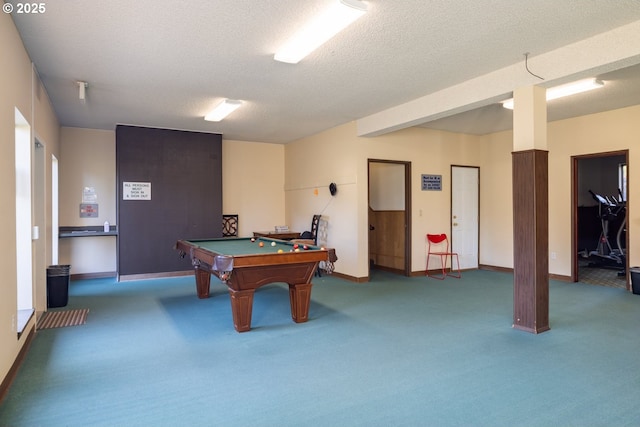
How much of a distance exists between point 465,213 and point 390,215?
154cm

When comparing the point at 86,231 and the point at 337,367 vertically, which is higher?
the point at 86,231

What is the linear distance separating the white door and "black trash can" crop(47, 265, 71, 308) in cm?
649

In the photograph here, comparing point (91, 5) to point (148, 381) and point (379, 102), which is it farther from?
point (379, 102)

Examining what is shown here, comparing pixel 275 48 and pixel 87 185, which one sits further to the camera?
pixel 87 185

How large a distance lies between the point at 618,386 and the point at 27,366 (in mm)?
4456

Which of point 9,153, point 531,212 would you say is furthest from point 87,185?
point 531,212

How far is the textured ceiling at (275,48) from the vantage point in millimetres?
2994

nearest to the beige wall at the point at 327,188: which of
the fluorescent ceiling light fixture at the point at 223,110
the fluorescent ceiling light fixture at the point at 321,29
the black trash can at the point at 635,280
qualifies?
the fluorescent ceiling light fixture at the point at 223,110

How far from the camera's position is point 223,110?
575 cm

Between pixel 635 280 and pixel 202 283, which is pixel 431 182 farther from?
pixel 202 283

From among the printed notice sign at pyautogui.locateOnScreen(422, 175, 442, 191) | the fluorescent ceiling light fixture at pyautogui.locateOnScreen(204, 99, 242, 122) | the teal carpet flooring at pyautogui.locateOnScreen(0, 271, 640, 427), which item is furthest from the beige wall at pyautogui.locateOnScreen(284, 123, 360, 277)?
the fluorescent ceiling light fixture at pyautogui.locateOnScreen(204, 99, 242, 122)

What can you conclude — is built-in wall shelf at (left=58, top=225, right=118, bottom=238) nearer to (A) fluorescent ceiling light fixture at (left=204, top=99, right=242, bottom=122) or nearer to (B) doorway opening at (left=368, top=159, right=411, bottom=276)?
(A) fluorescent ceiling light fixture at (left=204, top=99, right=242, bottom=122)

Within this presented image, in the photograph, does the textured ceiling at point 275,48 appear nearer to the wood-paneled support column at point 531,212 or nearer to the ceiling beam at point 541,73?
the ceiling beam at point 541,73

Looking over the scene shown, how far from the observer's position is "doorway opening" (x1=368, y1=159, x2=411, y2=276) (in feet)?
23.8
